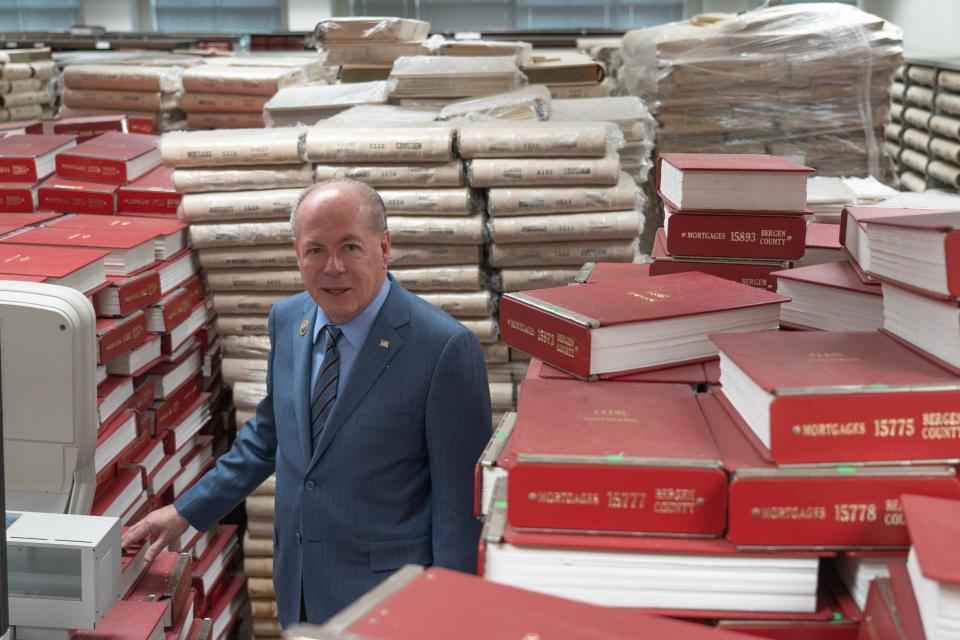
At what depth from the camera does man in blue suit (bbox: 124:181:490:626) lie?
264 cm

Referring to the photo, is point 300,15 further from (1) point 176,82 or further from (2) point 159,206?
(2) point 159,206

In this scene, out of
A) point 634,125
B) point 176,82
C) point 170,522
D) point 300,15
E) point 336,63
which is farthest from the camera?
point 300,15

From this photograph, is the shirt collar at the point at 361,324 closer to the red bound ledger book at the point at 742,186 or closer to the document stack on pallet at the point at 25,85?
the red bound ledger book at the point at 742,186

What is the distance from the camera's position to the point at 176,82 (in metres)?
7.39

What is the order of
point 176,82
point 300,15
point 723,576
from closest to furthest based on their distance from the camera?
point 723,576 → point 176,82 → point 300,15

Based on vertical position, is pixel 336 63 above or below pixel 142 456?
above

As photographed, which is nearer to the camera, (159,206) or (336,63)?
(159,206)

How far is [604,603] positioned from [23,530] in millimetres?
1328

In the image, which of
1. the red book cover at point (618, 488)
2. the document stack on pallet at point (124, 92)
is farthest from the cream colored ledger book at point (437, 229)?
the document stack on pallet at point (124, 92)

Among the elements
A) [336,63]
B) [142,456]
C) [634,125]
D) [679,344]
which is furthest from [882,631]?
[336,63]

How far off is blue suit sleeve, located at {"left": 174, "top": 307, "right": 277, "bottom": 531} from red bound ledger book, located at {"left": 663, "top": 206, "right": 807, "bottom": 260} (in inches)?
45.2

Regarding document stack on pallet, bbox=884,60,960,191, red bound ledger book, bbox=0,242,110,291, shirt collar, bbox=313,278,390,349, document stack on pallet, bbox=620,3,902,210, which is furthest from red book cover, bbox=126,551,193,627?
document stack on pallet, bbox=884,60,960,191

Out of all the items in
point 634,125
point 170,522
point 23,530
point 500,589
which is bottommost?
point 170,522

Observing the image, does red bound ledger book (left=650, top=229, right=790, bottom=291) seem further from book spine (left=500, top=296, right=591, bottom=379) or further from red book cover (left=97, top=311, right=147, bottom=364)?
red book cover (left=97, top=311, right=147, bottom=364)
